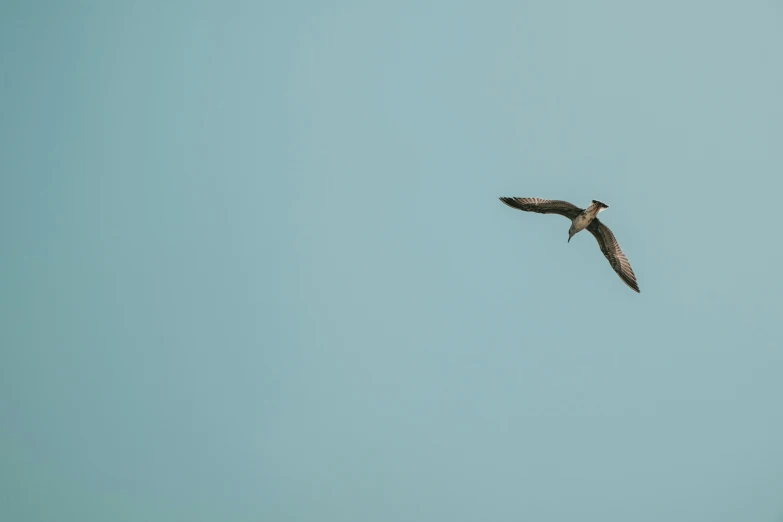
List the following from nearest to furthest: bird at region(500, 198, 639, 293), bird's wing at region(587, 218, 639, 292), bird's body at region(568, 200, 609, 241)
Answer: bird's body at region(568, 200, 609, 241) < bird at region(500, 198, 639, 293) < bird's wing at region(587, 218, 639, 292)

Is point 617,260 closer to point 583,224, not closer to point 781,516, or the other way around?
point 583,224

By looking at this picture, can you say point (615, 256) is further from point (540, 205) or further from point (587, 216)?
point (540, 205)

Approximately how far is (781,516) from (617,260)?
96.9 m

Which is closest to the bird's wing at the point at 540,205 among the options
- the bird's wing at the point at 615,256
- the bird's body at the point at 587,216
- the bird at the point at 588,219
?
the bird at the point at 588,219

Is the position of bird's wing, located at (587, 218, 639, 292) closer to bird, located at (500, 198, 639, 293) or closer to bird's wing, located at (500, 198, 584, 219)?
bird, located at (500, 198, 639, 293)

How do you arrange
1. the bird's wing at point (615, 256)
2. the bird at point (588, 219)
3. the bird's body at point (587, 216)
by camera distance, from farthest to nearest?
the bird's wing at point (615, 256)
the bird at point (588, 219)
the bird's body at point (587, 216)

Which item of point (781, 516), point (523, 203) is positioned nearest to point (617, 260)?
point (523, 203)

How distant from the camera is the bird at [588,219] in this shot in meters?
25.0

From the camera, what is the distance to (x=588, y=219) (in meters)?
25.4

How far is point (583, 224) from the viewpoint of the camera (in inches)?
1019

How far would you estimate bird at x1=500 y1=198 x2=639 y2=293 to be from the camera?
81.9 feet

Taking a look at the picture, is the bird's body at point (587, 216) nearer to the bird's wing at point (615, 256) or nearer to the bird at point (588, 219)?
the bird at point (588, 219)

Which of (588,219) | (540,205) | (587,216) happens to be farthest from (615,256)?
(540,205)

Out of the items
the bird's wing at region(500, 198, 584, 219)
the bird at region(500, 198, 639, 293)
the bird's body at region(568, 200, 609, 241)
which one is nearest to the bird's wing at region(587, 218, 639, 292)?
the bird at region(500, 198, 639, 293)
